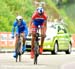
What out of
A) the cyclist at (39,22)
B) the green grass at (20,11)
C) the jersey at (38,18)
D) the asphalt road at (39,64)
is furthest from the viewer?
the green grass at (20,11)

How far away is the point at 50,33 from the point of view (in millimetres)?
28156

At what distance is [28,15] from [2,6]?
391cm

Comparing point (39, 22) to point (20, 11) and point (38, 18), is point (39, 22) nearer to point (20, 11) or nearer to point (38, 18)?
point (38, 18)

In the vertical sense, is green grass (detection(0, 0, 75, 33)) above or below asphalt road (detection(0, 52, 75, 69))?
above

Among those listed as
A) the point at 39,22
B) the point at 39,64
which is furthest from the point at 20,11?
the point at 39,64

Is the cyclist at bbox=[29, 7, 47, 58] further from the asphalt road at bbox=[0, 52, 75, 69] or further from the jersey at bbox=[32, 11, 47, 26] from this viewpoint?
the asphalt road at bbox=[0, 52, 75, 69]

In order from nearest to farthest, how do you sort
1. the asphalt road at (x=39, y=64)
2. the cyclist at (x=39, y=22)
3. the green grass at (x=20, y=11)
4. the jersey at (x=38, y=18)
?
1. the asphalt road at (x=39, y=64)
2. the cyclist at (x=39, y=22)
3. the jersey at (x=38, y=18)
4. the green grass at (x=20, y=11)

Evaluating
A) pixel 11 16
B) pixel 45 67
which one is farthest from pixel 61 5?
pixel 45 67

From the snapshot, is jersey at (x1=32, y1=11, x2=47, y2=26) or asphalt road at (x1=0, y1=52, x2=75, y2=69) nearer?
asphalt road at (x1=0, y1=52, x2=75, y2=69)

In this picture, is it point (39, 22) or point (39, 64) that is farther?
point (39, 22)

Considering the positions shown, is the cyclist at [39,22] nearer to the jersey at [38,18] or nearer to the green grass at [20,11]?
the jersey at [38,18]

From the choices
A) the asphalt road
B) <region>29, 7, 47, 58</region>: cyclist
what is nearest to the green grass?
the asphalt road

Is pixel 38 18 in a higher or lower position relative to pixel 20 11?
lower

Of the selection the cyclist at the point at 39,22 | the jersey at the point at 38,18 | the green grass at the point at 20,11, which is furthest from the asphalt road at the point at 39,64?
the green grass at the point at 20,11
